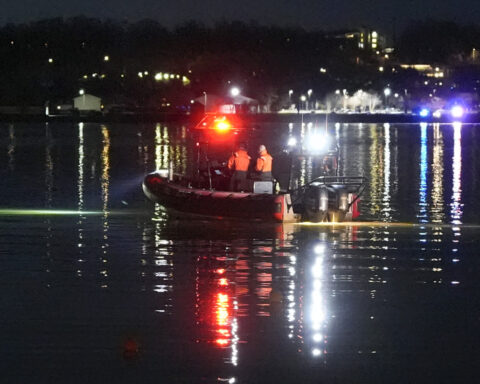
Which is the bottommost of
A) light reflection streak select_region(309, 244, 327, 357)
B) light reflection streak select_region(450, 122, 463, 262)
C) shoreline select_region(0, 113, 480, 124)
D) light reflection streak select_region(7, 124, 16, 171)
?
light reflection streak select_region(309, 244, 327, 357)

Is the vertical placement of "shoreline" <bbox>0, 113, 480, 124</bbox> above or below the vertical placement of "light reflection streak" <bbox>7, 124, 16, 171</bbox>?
above

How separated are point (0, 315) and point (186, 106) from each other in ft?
397

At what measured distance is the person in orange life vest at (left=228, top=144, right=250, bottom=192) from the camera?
23.5 meters

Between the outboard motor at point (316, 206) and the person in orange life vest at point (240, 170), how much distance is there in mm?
1907

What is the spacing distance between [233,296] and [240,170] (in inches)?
391

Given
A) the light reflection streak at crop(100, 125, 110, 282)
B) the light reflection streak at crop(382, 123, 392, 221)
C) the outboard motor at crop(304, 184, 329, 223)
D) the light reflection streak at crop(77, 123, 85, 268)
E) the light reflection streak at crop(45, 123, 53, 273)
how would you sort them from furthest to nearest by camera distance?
1. the light reflection streak at crop(382, 123, 392, 221)
2. the outboard motor at crop(304, 184, 329, 223)
3. the light reflection streak at crop(77, 123, 85, 268)
4. the light reflection streak at crop(45, 123, 53, 273)
5. the light reflection streak at crop(100, 125, 110, 282)

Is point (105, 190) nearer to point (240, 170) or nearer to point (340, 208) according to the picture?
point (240, 170)

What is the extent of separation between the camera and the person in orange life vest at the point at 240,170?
77.1 ft

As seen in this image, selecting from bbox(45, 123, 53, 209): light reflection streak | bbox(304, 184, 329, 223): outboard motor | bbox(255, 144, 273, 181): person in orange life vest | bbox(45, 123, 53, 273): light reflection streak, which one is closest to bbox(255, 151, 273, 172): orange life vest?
bbox(255, 144, 273, 181): person in orange life vest

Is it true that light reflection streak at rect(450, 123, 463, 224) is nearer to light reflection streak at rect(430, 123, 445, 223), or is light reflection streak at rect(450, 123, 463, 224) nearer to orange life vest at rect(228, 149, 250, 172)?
light reflection streak at rect(430, 123, 445, 223)

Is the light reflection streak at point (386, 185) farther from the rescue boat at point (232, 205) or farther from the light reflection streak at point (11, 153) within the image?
the light reflection streak at point (11, 153)

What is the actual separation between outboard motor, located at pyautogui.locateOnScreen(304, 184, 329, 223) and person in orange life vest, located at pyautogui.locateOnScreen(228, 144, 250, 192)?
1907 mm

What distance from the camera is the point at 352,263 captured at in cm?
1689

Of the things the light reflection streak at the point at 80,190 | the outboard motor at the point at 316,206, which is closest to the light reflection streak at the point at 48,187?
the light reflection streak at the point at 80,190
